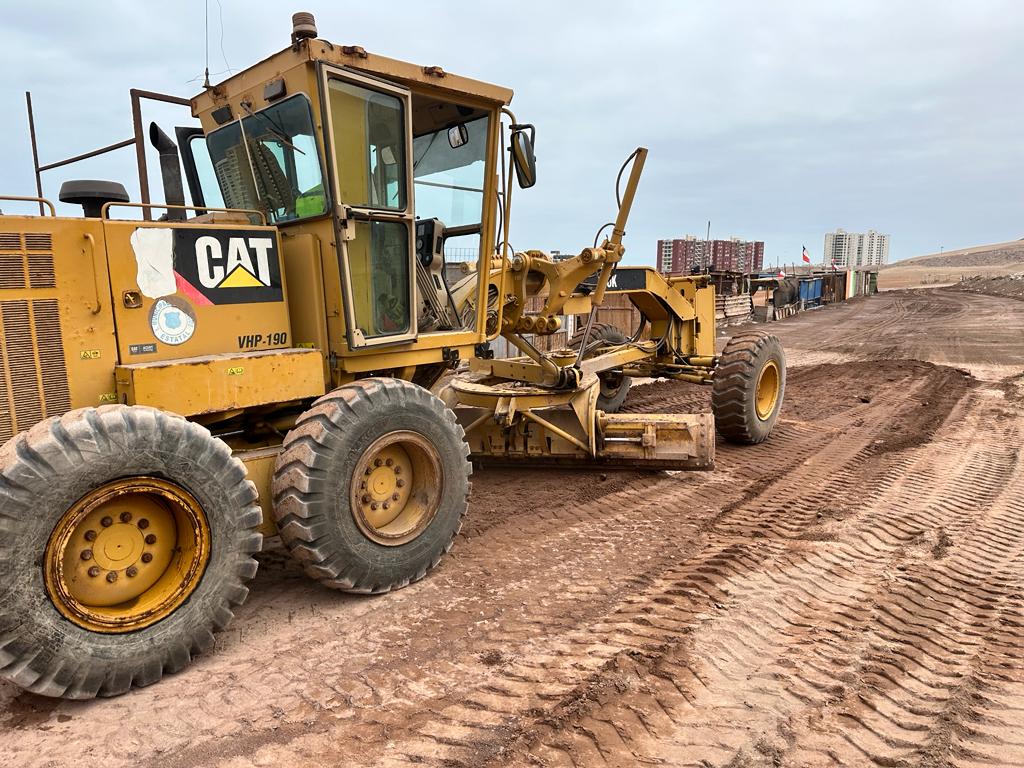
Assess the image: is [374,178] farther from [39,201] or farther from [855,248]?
[855,248]

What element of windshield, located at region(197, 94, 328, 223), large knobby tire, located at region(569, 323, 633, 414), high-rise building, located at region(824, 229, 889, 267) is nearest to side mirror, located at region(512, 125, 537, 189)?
windshield, located at region(197, 94, 328, 223)

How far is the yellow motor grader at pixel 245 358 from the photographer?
2812 millimetres

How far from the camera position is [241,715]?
9.08 feet

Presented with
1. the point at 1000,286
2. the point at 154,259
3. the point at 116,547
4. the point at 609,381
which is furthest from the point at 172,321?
Result: the point at 1000,286

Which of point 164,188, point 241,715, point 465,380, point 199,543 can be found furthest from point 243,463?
point 465,380

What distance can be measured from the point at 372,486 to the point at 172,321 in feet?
4.48

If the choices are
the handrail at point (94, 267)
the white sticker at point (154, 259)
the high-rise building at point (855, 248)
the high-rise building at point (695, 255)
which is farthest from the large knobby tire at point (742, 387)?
the high-rise building at point (855, 248)

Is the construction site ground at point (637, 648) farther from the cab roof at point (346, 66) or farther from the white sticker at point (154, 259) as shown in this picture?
the cab roof at point (346, 66)

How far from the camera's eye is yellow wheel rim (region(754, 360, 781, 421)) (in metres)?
7.56

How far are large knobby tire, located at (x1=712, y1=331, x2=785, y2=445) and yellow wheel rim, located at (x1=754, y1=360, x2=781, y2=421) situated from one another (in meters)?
0.07

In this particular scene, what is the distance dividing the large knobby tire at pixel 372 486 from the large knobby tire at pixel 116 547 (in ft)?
0.91

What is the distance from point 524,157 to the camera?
4.74m

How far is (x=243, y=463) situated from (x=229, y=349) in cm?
67

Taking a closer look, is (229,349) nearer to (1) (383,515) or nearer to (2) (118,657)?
(1) (383,515)
